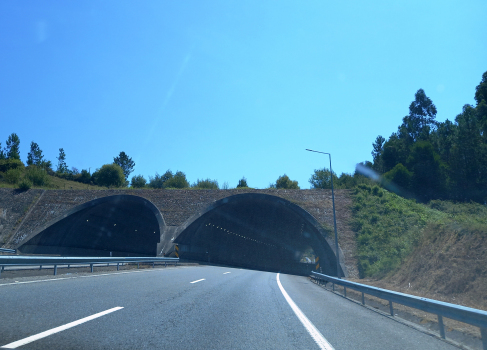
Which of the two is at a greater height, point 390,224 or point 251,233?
point 251,233

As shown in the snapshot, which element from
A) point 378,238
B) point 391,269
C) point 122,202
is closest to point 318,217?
point 378,238

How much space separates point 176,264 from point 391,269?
16.7 metres

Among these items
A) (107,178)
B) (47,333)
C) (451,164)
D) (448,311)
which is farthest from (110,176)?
(448,311)

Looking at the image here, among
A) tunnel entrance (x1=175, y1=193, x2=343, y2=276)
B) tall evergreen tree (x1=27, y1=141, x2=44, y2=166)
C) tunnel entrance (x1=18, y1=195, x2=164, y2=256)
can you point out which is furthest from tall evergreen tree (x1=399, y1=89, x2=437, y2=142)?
tall evergreen tree (x1=27, y1=141, x2=44, y2=166)

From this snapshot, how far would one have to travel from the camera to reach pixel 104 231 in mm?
47344

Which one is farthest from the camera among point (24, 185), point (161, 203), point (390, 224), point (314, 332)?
point (24, 185)

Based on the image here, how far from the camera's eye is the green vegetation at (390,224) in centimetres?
2211

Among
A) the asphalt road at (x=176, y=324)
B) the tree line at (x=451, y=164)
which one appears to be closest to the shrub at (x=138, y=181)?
the tree line at (x=451, y=164)

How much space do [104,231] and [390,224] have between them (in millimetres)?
34307

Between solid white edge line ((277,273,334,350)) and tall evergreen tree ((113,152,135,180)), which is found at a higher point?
tall evergreen tree ((113,152,135,180))

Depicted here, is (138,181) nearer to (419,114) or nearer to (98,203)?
(98,203)

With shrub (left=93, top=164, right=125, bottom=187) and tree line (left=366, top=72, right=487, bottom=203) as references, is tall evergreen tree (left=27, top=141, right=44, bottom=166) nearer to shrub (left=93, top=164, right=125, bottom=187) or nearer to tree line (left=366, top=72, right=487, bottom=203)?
shrub (left=93, top=164, right=125, bottom=187)

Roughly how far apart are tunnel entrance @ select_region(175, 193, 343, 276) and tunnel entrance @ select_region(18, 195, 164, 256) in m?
5.54

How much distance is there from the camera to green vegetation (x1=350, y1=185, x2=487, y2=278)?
22109 millimetres
